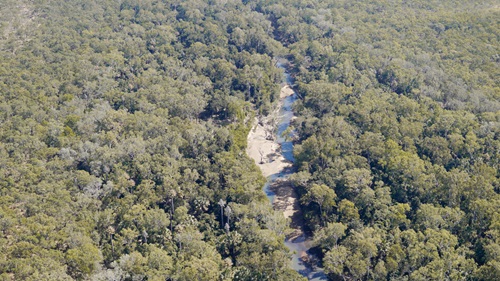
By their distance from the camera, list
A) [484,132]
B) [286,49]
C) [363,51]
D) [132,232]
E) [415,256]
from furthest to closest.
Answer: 1. [286,49]
2. [363,51]
3. [484,132]
4. [132,232]
5. [415,256]

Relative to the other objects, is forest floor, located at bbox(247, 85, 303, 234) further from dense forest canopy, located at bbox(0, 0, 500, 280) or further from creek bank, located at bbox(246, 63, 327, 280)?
dense forest canopy, located at bbox(0, 0, 500, 280)

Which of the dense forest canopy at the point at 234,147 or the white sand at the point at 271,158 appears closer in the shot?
the dense forest canopy at the point at 234,147

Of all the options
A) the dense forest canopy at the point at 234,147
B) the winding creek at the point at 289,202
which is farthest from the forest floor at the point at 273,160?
the dense forest canopy at the point at 234,147

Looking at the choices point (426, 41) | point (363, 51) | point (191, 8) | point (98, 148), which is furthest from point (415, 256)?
point (191, 8)

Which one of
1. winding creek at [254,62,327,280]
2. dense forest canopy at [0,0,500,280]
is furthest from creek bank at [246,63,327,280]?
dense forest canopy at [0,0,500,280]

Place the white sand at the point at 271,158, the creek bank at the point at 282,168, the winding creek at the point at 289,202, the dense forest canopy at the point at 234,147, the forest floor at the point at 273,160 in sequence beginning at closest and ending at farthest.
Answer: the dense forest canopy at the point at 234,147, the winding creek at the point at 289,202, the creek bank at the point at 282,168, the forest floor at the point at 273,160, the white sand at the point at 271,158

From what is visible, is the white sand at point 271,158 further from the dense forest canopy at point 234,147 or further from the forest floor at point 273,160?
the dense forest canopy at point 234,147

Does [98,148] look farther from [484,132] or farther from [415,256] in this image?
[484,132]
